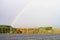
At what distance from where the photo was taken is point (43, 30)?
39219 millimetres

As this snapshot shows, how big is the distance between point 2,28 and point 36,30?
5.75 metres

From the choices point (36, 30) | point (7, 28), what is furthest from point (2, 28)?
point (36, 30)

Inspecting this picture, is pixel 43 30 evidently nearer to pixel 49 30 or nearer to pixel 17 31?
pixel 49 30

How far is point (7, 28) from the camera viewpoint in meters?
37.6

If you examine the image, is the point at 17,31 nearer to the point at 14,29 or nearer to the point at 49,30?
the point at 14,29

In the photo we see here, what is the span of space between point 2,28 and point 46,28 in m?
7.29

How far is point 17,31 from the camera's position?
3922 centimetres

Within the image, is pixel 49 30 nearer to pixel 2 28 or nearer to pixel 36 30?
pixel 36 30

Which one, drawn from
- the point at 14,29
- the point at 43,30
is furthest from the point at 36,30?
the point at 14,29

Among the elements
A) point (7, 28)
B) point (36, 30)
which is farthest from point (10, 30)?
point (36, 30)

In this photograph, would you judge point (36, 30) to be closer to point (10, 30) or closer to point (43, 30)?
point (43, 30)

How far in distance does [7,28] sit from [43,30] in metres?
6.06

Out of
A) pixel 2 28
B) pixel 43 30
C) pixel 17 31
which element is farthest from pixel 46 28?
pixel 2 28

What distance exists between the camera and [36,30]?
1556 inches
